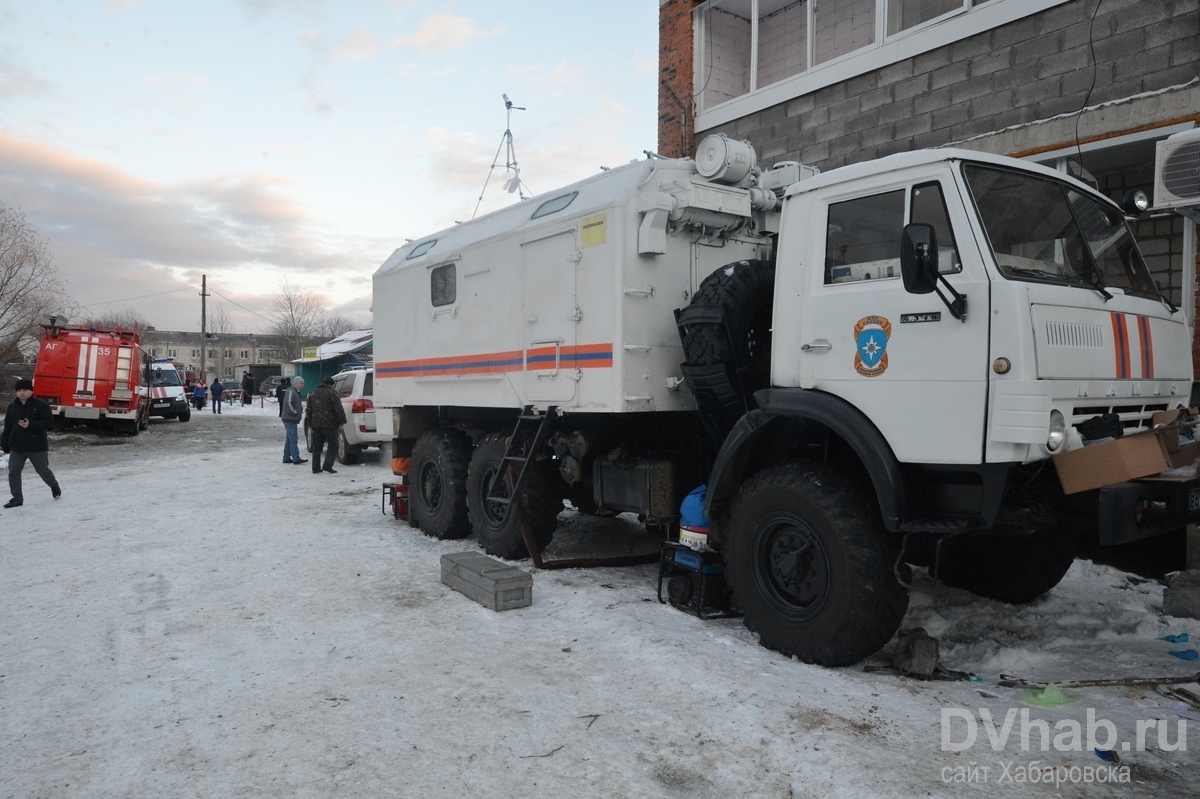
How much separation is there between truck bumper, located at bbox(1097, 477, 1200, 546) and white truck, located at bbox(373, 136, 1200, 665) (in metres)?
0.01

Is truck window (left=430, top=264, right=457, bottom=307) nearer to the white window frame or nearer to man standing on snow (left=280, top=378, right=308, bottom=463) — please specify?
the white window frame

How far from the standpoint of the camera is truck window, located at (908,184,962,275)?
393 cm

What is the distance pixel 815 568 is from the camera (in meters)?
4.36

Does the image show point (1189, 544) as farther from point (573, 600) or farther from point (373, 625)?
point (373, 625)

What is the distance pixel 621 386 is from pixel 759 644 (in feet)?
6.49

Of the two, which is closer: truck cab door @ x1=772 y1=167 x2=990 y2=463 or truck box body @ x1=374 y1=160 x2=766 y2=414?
truck cab door @ x1=772 y1=167 x2=990 y2=463

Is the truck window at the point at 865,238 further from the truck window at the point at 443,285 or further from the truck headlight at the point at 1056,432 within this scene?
the truck window at the point at 443,285

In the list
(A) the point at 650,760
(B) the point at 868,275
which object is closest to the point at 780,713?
(A) the point at 650,760

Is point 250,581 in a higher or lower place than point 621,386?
lower

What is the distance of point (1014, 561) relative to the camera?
541cm

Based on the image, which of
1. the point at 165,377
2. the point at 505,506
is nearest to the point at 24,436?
the point at 505,506

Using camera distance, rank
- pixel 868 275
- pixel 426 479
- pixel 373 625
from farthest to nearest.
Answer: pixel 426 479, pixel 373 625, pixel 868 275

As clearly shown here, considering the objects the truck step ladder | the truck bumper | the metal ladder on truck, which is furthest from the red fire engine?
the truck bumper

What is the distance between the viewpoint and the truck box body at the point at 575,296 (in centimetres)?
563
